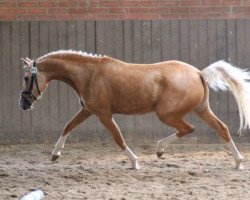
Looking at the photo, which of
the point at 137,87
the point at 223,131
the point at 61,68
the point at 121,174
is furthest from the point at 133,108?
the point at 223,131

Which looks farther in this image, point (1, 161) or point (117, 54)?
point (117, 54)

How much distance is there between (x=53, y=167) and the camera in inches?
264

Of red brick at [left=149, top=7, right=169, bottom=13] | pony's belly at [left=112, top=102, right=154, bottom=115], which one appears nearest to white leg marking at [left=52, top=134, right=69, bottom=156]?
pony's belly at [left=112, top=102, right=154, bottom=115]

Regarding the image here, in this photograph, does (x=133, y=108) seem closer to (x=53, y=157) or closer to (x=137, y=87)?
(x=137, y=87)

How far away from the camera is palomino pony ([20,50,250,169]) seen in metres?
6.48

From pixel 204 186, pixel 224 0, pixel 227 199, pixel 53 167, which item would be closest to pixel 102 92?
pixel 53 167

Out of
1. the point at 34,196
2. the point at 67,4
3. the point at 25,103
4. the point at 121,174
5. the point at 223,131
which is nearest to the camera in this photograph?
the point at 34,196

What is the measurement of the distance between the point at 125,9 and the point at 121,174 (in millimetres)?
3737

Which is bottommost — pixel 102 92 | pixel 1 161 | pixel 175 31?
pixel 1 161

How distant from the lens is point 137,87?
6.59m

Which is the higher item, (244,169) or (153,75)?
(153,75)

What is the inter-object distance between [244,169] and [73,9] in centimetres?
412

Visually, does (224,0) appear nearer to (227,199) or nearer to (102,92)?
(102,92)

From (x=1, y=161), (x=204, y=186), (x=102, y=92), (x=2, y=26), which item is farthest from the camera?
(x=2, y=26)
